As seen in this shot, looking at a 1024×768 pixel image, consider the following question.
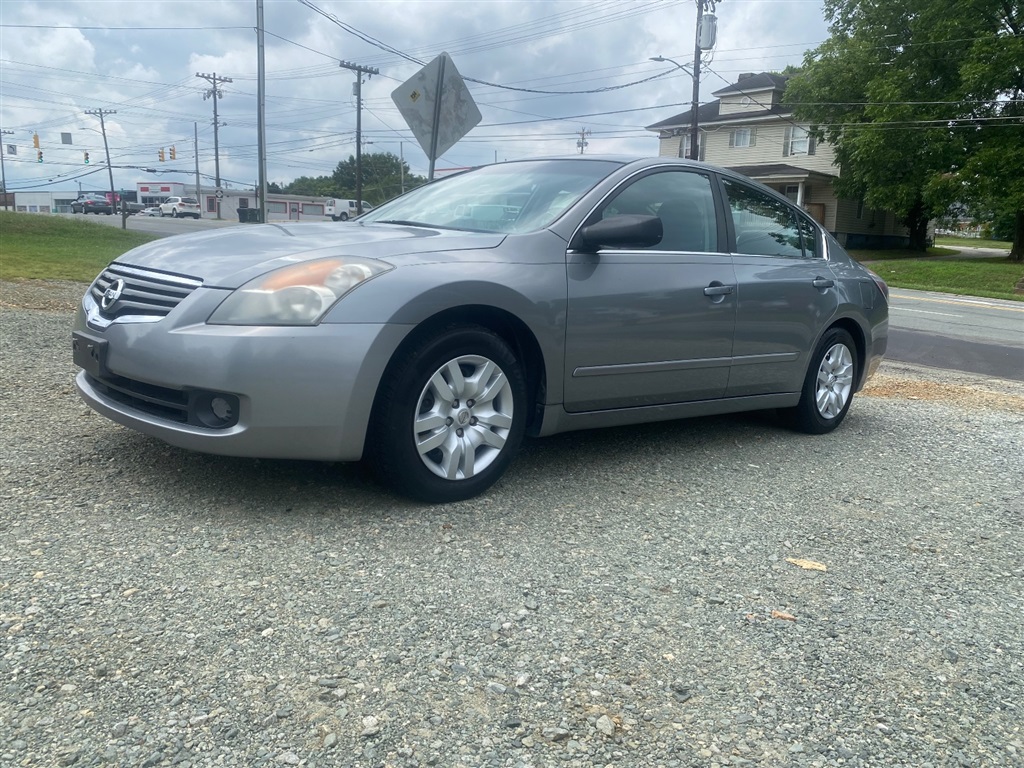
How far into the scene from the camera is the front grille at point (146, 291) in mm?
3588

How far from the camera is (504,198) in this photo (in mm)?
4652

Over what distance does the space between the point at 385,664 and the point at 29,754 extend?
88 centimetres

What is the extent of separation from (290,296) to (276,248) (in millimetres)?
429

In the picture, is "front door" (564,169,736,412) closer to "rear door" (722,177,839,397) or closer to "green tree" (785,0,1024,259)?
"rear door" (722,177,839,397)

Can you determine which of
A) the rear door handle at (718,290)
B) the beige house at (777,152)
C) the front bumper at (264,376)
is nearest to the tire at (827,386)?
the rear door handle at (718,290)

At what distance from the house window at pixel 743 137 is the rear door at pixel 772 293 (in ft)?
138

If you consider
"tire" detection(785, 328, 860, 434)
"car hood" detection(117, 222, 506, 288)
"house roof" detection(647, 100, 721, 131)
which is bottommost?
"tire" detection(785, 328, 860, 434)

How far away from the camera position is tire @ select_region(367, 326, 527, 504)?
3.64m

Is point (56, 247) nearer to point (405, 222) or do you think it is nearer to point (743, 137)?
point (405, 222)

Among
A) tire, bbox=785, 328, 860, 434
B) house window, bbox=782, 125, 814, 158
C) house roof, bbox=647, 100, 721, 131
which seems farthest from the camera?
house roof, bbox=647, 100, 721, 131

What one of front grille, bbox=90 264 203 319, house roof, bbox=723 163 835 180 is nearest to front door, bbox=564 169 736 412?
front grille, bbox=90 264 203 319

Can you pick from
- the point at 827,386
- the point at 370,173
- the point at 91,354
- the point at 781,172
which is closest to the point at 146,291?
the point at 91,354

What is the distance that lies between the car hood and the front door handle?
1260mm

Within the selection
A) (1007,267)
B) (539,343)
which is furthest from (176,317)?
(1007,267)
